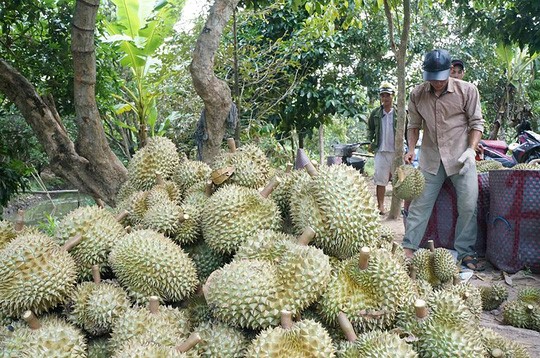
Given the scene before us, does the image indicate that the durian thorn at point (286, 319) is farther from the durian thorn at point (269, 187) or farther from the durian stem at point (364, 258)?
the durian thorn at point (269, 187)

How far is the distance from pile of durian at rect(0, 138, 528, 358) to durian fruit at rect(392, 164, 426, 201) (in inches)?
85.7

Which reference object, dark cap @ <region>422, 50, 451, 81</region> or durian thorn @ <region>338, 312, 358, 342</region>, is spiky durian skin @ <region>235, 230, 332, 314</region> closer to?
durian thorn @ <region>338, 312, 358, 342</region>

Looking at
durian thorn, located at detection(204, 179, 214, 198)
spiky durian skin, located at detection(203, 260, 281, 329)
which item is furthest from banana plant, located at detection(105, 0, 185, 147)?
spiky durian skin, located at detection(203, 260, 281, 329)

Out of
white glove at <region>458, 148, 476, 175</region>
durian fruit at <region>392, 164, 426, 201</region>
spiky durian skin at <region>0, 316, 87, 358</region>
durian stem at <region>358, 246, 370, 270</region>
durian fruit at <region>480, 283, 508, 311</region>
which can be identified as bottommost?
durian fruit at <region>480, 283, 508, 311</region>

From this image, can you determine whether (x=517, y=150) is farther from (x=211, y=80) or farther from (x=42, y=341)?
(x=42, y=341)

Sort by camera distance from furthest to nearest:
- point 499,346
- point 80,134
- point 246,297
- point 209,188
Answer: point 80,134
point 209,188
point 499,346
point 246,297

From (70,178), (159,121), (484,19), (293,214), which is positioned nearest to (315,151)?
(159,121)

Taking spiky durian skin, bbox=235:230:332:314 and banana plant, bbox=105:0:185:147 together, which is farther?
banana plant, bbox=105:0:185:147

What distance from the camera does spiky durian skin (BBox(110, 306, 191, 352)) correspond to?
4.50 feet

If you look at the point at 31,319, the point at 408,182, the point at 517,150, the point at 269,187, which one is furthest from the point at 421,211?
the point at 31,319

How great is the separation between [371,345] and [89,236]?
108 centimetres

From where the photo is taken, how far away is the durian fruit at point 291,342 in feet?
4.16

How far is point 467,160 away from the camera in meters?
4.01

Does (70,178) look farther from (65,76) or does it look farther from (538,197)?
(538,197)
